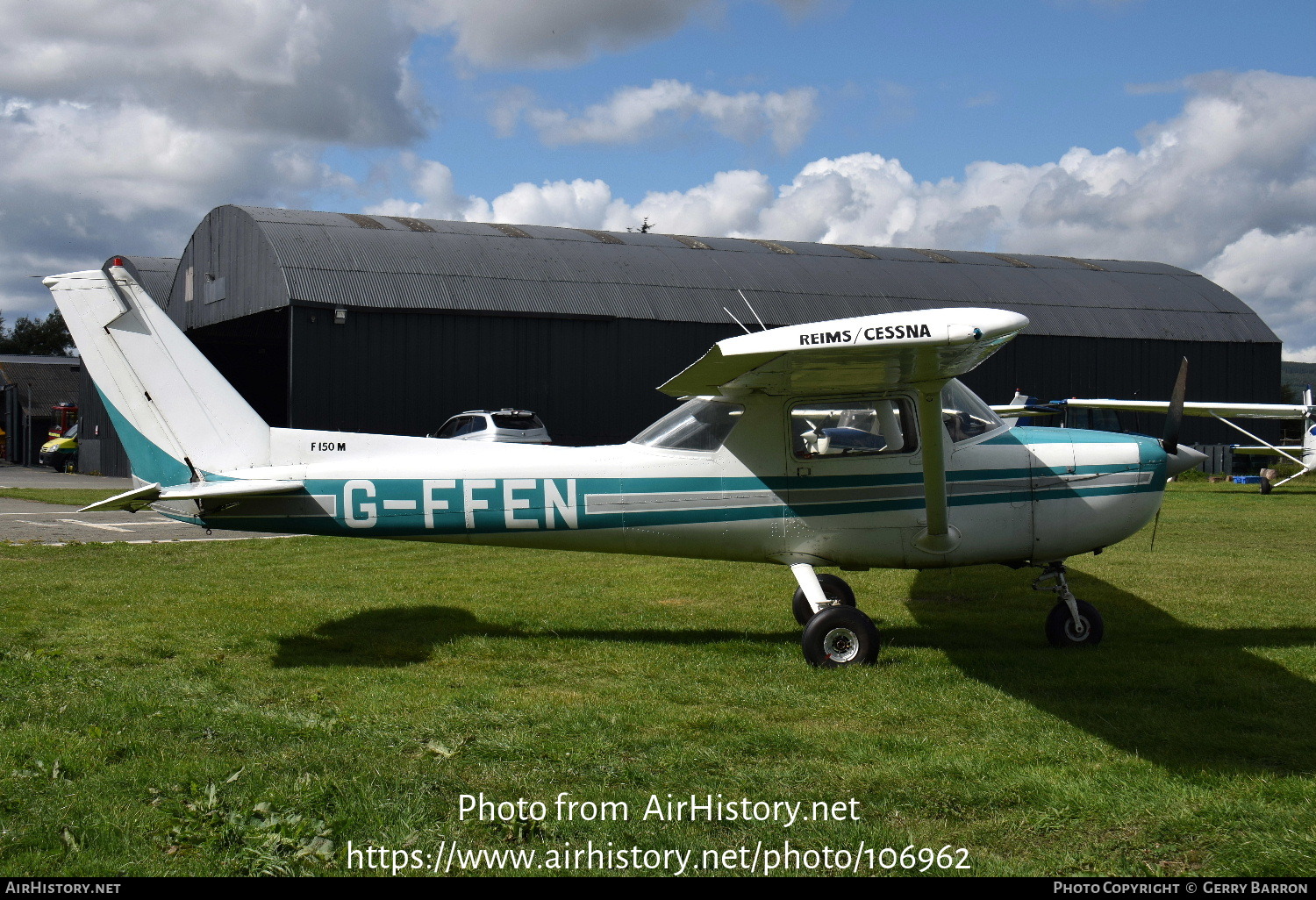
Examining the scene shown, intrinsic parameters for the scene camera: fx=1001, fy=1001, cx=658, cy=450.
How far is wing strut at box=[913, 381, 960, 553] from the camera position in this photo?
21.8 feet

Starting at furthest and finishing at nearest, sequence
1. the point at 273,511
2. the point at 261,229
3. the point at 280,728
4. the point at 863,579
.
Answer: the point at 261,229 → the point at 863,579 → the point at 273,511 → the point at 280,728

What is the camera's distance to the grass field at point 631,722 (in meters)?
3.78

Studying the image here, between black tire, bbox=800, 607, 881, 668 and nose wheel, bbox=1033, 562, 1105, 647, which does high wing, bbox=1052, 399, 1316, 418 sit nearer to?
nose wheel, bbox=1033, 562, 1105, 647

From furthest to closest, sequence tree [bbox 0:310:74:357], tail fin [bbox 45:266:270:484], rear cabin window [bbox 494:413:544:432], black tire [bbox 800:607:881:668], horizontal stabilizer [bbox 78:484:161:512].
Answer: tree [bbox 0:310:74:357] < rear cabin window [bbox 494:413:544:432] < tail fin [bbox 45:266:270:484] < black tire [bbox 800:607:881:668] < horizontal stabilizer [bbox 78:484:161:512]

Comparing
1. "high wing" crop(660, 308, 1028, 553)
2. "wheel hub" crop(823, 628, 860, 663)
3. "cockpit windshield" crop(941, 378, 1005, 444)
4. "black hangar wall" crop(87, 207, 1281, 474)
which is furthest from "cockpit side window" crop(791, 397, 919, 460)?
"black hangar wall" crop(87, 207, 1281, 474)

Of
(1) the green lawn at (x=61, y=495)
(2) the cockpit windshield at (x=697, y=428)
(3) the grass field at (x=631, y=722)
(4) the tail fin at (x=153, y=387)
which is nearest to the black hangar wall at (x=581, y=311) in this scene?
(1) the green lawn at (x=61, y=495)

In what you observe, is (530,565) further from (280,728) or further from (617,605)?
(280,728)

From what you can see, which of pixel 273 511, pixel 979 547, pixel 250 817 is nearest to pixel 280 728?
pixel 250 817

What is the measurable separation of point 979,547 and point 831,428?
138 cm

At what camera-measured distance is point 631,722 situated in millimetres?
5312

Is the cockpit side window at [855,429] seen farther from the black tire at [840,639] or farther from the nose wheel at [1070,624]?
the nose wheel at [1070,624]

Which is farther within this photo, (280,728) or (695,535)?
(695,535)

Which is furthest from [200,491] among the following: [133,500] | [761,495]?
[761,495]

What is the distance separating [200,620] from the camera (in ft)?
25.9
